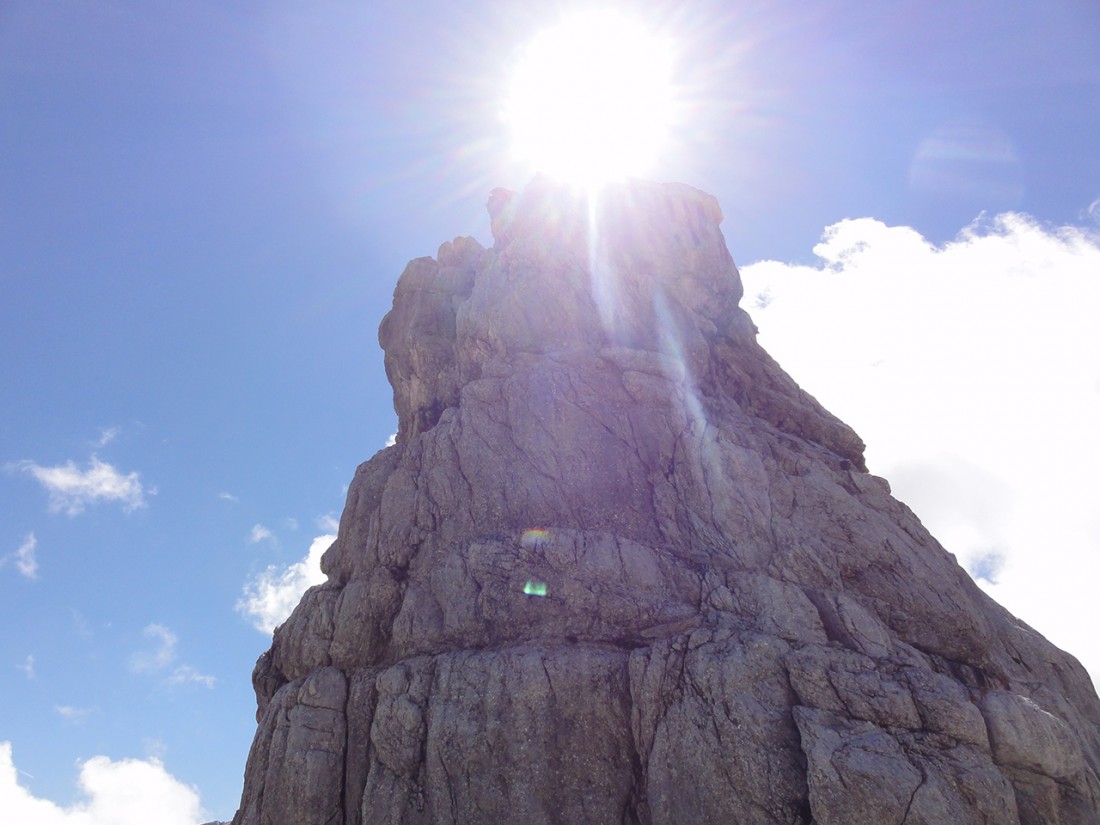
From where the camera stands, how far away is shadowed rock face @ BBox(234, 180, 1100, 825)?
3003 centimetres

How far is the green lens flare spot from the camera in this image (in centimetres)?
3838

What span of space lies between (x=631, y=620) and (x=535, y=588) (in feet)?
16.7

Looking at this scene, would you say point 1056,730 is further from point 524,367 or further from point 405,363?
point 405,363

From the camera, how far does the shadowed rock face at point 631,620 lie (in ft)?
98.5

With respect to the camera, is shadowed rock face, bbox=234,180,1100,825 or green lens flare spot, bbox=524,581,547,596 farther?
green lens flare spot, bbox=524,581,547,596

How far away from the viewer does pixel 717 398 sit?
5144 centimetres

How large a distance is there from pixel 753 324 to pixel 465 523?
30742 millimetres

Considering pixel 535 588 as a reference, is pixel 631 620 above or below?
below

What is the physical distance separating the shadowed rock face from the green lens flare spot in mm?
180

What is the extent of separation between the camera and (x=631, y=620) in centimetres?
3684

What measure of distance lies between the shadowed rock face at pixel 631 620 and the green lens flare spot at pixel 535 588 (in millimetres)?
180

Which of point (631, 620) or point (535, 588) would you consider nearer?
point (631, 620)

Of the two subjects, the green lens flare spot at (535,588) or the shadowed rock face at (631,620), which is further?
the green lens flare spot at (535,588)

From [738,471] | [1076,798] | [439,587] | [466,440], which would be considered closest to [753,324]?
[738,471]
